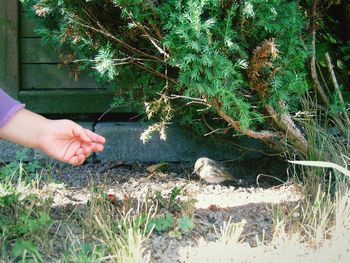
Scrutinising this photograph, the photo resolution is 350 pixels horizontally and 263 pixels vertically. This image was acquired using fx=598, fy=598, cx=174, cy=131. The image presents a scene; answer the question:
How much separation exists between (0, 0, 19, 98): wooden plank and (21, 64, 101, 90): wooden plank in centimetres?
8

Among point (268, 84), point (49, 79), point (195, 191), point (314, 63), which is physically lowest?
point (195, 191)

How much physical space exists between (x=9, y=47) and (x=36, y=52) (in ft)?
0.67

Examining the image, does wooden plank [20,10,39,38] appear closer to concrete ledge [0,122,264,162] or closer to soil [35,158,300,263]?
concrete ledge [0,122,264,162]

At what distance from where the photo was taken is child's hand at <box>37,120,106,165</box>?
2.42 meters

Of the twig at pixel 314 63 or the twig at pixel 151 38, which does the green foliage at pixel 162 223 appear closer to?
the twig at pixel 151 38

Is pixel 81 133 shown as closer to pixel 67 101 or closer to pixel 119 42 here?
pixel 119 42

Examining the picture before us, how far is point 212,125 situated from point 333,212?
1245mm

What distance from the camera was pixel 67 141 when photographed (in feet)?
8.04

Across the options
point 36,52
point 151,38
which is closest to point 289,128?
point 151,38

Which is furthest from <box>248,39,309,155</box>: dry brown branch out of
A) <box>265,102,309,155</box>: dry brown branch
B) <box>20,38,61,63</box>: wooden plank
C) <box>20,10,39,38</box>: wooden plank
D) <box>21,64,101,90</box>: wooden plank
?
<box>20,10,39,38</box>: wooden plank

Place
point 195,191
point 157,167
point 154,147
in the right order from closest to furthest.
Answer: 1. point 195,191
2. point 157,167
3. point 154,147

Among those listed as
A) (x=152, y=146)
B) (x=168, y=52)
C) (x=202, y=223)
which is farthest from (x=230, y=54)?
(x=152, y=146)

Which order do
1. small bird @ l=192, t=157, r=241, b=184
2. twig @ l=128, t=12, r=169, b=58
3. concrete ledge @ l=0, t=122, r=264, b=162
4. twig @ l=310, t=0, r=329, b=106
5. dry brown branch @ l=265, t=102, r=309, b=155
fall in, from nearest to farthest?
twig @ l=128, t=12, r=169, b=58
dry brown branch @ l=265, t=102, r=309, b=155
twig @ l=310, t=0, r=329, b=106
small bird @ l=192, t=157, r=241, b=184
concrete ledge @ l=0, t=122, r=264, b=162

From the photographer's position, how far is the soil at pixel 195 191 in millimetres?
2838
